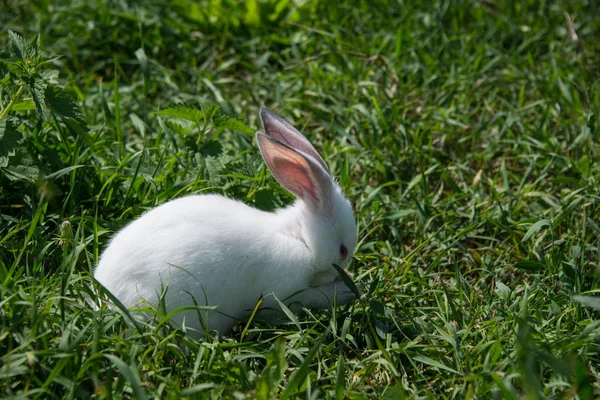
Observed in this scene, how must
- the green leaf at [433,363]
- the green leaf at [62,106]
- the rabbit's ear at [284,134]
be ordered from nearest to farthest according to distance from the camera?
the green leaf at [433,363], the green leaf at [62,106], the rabbit's ear at [284,134]

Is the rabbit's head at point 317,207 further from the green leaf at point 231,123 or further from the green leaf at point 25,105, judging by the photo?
the green leaf at point 25,105

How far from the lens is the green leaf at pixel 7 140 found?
3.70m

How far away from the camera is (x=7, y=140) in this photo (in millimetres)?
3736

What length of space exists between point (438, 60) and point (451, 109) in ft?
2.46

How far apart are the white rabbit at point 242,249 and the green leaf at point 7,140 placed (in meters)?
0.68

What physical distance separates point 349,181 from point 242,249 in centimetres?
142

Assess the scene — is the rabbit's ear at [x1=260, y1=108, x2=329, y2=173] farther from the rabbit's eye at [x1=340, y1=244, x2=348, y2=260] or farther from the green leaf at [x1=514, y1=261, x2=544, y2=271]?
the green leaf at [x1=514, y1=261, x2=544, y2=271]

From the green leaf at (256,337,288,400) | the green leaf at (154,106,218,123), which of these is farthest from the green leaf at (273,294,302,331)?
the green leaf at (154,106,218,123)

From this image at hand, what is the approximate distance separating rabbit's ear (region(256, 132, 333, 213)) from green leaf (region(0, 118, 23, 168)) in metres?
1.25

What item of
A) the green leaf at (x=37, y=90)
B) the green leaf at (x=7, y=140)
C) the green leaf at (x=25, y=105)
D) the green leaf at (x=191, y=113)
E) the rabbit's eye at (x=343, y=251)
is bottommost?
the rabbit's eye at (x=343, y=251)

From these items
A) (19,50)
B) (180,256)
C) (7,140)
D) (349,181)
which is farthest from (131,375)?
(349,181)

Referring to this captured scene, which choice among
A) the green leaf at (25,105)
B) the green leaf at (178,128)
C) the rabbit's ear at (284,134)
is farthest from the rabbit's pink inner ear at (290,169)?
the green leaf at (25,105)

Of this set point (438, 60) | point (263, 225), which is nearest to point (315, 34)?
point (438, 60)

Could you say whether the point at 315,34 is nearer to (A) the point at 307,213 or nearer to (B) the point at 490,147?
(B) the point at 490,147
